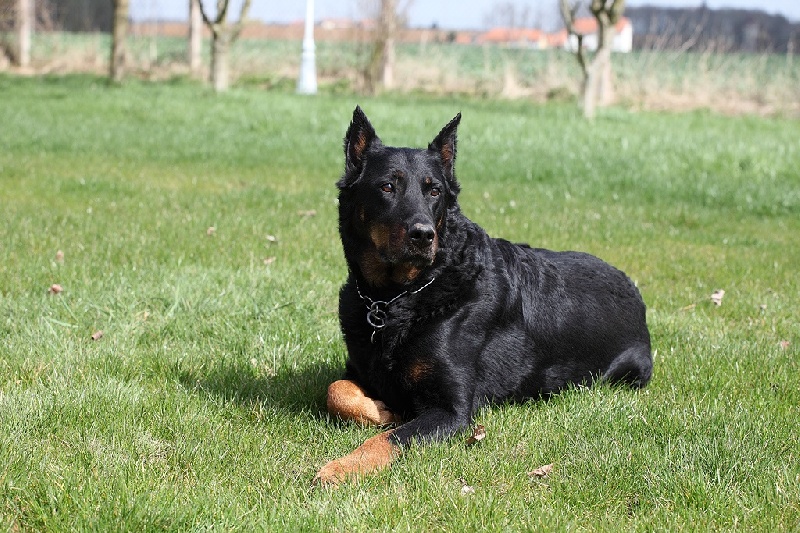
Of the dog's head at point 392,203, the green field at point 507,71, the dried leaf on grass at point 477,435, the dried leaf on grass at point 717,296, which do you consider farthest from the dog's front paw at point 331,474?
the green field at point 507,71

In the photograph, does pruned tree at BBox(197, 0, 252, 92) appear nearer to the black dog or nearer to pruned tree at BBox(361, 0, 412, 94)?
pruned tree at BBox(361, 0, 412, 94)

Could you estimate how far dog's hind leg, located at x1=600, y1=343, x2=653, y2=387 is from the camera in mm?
5473

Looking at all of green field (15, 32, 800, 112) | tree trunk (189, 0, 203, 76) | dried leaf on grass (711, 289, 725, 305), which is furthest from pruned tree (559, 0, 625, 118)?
tree trunk (189, 0, 203, 76)

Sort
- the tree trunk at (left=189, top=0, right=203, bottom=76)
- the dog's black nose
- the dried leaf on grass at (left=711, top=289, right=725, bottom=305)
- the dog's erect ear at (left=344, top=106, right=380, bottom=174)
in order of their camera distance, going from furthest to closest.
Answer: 1. the tree trunk at (left=189, top=0, right=203, bottom=76)
2. the dried leaf on grass at (left=711, top=289, right=725, bottom=305)
3. the dog's erect ear at (left=344, top=106, right=380, bottom=174)
4. the dog's black nose

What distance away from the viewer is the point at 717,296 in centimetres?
759

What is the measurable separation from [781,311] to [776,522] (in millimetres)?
3952

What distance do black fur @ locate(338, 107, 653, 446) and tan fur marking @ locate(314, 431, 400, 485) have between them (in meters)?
0.11

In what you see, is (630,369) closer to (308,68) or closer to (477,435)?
(477,435)

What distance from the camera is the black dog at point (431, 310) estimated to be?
451 centimetres

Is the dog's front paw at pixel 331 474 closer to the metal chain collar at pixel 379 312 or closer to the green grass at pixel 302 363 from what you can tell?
the green grass at pixel 302 363

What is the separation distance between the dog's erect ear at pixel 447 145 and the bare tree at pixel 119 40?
2297cm

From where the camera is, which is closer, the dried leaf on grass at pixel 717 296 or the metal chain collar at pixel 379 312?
the metal chain collar at pixel 379 312

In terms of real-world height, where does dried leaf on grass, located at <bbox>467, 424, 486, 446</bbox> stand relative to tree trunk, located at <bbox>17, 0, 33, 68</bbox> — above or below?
below

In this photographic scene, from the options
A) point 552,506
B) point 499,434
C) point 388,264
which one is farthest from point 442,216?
point 552,506
